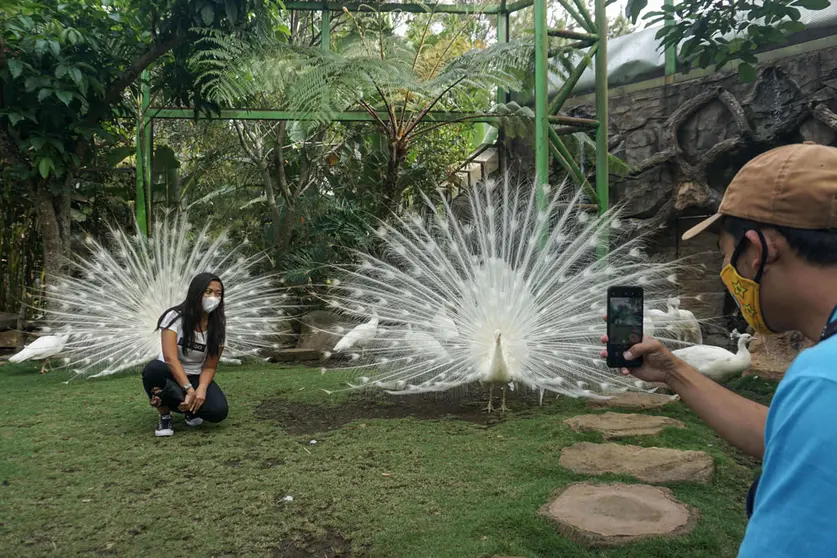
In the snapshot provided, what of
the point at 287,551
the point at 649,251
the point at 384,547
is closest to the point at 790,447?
the point at 384,547

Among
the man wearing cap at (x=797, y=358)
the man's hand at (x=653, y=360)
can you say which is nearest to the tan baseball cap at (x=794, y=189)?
the man wearing cap at (x=797, y=358)

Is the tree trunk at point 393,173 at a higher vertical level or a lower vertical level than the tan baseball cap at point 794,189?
higher

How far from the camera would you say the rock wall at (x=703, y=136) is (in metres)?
5.79

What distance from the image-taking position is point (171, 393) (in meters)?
4.20

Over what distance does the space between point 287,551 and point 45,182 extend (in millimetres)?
5640

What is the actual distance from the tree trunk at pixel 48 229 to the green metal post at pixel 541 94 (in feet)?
16.4

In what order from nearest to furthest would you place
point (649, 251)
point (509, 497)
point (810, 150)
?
point (810, 150)
point (509, 497)
point (649, 251)

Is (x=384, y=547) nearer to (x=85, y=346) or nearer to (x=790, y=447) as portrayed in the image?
(x=790, y=447)

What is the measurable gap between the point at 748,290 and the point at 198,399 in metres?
3.72

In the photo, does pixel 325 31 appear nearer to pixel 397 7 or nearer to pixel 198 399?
pixel 397 7

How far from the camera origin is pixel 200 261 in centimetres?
625

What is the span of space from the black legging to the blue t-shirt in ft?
13.2

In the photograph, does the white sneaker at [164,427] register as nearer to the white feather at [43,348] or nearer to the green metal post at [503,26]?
the white feather at [43,348]

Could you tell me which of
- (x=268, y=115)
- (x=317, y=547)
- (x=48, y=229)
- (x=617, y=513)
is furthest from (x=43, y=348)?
(x=617, y=513)
